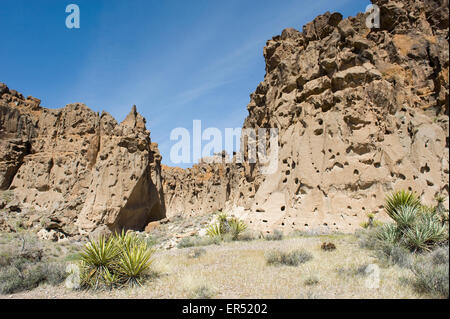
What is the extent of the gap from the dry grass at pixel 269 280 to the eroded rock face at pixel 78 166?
705 inches

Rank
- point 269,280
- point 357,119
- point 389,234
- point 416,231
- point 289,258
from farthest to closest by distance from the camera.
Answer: point 357,119 < point 389,234 < point 289,258 < point 416,231 < point 269,280

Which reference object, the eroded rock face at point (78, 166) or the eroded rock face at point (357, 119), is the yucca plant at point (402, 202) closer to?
the eroded rock face at point (357, 119)

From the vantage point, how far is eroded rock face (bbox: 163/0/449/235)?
13.0m

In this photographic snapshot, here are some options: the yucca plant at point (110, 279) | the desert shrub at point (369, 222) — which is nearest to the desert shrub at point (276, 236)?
the desert shrub at point (369, 222)

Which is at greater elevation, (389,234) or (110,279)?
(389,234)

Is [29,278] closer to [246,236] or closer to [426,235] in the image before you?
[246,236]

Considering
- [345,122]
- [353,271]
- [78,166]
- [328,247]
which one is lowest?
[353,271]

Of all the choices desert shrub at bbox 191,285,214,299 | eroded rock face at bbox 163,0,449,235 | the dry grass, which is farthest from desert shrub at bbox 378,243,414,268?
eroded rock face at bbox 163,0,449,235

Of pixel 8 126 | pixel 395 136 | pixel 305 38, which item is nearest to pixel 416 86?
pixel 395 136

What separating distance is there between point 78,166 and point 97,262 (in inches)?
930

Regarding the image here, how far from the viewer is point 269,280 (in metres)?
6.89

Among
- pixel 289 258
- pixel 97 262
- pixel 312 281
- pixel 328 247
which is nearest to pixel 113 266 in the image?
pixel 97 262
